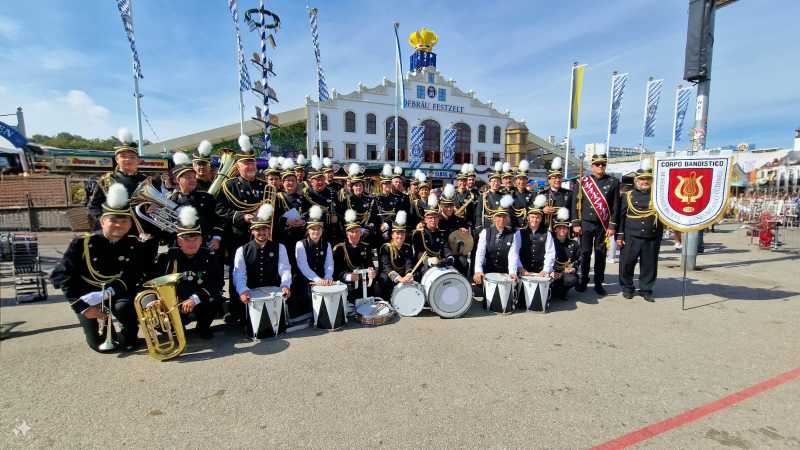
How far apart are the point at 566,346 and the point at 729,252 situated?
30.4ft

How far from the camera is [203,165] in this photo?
16.7 ft

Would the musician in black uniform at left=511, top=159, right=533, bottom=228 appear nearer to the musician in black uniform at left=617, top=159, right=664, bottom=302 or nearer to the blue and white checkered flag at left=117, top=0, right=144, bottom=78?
the musician in black uniform at left=617, top=159, right=664, bottom=302

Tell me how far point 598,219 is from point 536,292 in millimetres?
1968

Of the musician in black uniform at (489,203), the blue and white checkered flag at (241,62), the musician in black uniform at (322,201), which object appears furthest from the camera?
the blue and white checkered flag at (241,62)

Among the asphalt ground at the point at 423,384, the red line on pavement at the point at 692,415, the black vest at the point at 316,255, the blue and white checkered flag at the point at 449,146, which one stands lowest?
the red line on pavement at the point at 692,415

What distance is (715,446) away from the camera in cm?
236

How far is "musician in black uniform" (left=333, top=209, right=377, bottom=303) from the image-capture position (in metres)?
5.01

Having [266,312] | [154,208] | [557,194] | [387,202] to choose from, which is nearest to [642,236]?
[557,194]

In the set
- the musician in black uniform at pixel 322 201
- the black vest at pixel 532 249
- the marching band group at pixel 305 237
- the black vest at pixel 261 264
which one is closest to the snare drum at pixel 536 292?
the marching band group at pixel 305 237

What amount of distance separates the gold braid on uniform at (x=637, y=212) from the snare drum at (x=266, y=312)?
534cm

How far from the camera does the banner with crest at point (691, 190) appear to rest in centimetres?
471

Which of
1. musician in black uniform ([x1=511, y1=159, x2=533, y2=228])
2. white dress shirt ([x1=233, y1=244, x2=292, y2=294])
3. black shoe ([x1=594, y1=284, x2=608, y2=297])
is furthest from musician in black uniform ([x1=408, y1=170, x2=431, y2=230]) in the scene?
black shoe ([x1=594, y1=284, x2=608, y2=297])

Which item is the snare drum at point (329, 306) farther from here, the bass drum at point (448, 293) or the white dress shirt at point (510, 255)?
the white dress shirt at point (510, 255)

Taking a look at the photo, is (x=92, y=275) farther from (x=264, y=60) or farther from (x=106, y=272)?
(x=264, y=60)
